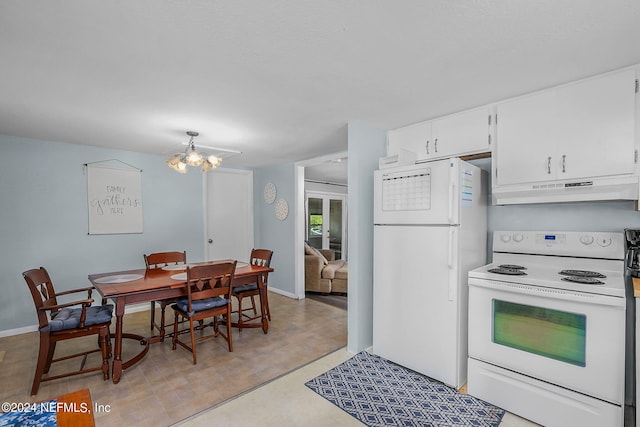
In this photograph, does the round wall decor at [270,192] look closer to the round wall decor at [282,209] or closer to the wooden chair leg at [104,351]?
the round wall decor at [282,209]

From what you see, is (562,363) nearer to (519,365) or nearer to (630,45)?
(519,365)

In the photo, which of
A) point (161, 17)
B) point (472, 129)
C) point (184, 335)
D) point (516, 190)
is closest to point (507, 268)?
point (516, 190)

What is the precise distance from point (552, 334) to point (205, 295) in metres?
2.66

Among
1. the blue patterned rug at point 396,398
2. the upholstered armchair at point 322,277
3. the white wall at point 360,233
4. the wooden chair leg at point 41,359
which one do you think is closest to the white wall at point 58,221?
the wooden chair leg at point 41,359

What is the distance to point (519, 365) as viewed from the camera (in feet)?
6.47

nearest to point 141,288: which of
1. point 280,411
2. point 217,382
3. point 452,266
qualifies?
point 217,382

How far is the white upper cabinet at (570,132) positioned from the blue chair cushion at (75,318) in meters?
3.37

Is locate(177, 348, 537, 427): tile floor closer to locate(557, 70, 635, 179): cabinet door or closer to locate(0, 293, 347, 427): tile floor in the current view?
locate(0, 293, 347, 427): tile floor

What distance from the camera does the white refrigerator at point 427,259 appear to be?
2256mm

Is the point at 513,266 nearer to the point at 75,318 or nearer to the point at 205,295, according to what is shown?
the point at 205,295

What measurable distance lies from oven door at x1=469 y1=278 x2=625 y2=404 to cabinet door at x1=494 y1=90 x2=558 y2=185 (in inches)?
32.6

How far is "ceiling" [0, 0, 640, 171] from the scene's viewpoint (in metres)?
1.34

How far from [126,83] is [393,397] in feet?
9.50

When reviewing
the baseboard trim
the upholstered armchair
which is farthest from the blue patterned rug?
the upholstered armchair
